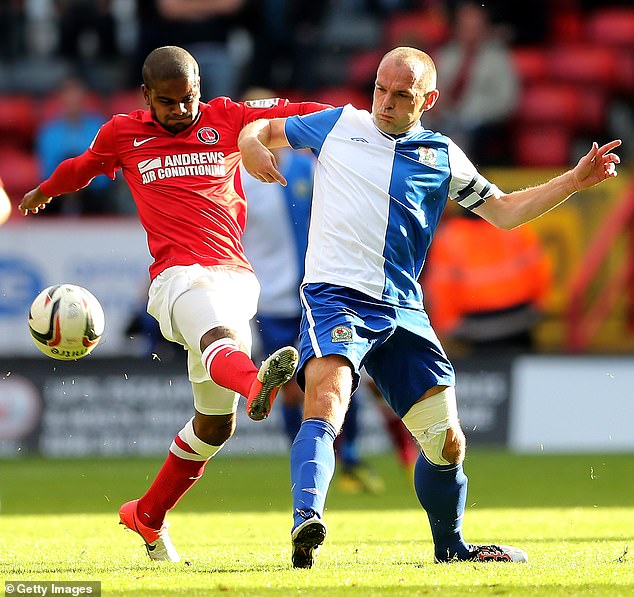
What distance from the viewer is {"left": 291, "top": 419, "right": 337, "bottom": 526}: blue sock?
5.05 metres

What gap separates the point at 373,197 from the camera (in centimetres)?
564

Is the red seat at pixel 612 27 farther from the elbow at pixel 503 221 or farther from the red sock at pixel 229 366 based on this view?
the red sock at pixel 229 366

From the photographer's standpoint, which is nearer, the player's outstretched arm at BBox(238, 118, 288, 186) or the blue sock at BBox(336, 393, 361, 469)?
the player's outstretched arm at BBox(238, 118, 288, 186)

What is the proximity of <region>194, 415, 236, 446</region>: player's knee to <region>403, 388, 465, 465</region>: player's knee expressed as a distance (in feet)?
2.98

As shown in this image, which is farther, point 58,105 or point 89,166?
point 58,105

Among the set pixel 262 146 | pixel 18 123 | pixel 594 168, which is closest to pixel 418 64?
pixel 262 146

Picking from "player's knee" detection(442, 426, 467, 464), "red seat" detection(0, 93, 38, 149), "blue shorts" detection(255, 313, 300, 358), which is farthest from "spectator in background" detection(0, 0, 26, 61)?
"player's knee" detection(442, 426, 467, 464)

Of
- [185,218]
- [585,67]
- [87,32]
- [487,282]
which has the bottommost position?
[487,282]

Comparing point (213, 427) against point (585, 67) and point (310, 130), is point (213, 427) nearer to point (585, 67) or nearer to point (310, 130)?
point (310, 130)

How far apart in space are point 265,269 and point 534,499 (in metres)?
2.50

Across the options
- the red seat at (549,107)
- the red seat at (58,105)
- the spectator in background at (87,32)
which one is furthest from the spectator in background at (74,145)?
the red seat at (549,107)

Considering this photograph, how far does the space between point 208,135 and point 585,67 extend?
440 inches

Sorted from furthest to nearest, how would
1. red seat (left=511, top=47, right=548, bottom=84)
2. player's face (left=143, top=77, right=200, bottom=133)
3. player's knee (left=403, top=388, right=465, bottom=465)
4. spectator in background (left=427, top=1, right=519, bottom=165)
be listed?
red seat (left=511, top=47, right=548, bottom=84), spectator in background (left=427, top=1, right=519, bottom=165), player's face (left=143, top=77, right=200, bottom=133), player's knee (left=403, top=388, right=465, bottom=465)

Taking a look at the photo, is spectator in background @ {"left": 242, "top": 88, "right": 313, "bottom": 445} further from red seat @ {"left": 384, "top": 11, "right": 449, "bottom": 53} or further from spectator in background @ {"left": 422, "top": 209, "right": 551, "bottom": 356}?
red seat @ {"left": 384, "top": 11, "right": 449, "bottom": 53}
